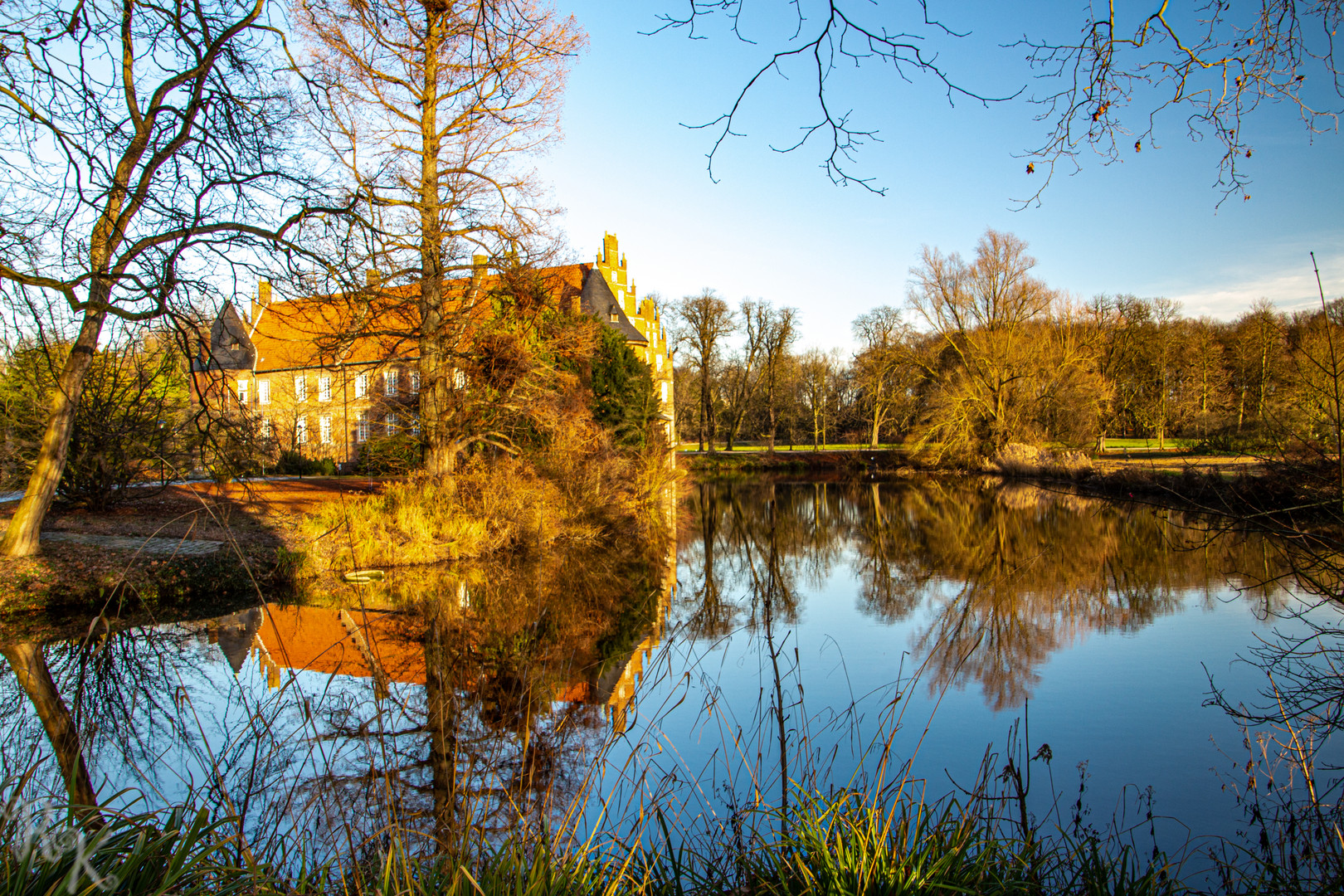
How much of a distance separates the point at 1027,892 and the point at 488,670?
17.6 ft

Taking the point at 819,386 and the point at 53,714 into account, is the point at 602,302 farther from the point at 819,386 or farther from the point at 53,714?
the point at 53,714

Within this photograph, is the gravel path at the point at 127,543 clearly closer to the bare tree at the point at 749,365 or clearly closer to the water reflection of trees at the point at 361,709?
the water reflection of trees at the point at 361,709

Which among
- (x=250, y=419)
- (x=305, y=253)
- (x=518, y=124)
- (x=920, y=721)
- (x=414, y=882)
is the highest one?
(x=518, y=124)

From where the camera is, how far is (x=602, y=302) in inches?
1428

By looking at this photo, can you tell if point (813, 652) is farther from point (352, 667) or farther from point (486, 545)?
point (486, 545)

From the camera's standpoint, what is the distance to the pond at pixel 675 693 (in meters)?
3.42

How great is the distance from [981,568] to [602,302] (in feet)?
88.4

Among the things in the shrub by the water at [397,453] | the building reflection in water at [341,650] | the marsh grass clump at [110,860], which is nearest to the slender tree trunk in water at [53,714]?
the marsh grass clump at [110,860]

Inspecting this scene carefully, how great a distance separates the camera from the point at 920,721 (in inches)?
243

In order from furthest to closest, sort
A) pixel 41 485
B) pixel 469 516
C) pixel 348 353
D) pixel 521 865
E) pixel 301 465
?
pixel 301 465 < pixel 469 516 < pixel 348 353 < pixel 41 485 < pixel 521 865

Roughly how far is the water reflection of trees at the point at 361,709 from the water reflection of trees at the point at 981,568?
1.31 m

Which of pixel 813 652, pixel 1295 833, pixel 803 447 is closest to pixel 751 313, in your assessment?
pixel 803 447

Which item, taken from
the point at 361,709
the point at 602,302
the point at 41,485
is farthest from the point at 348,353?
the point at 602,302

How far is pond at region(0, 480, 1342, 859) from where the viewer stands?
3422mm
